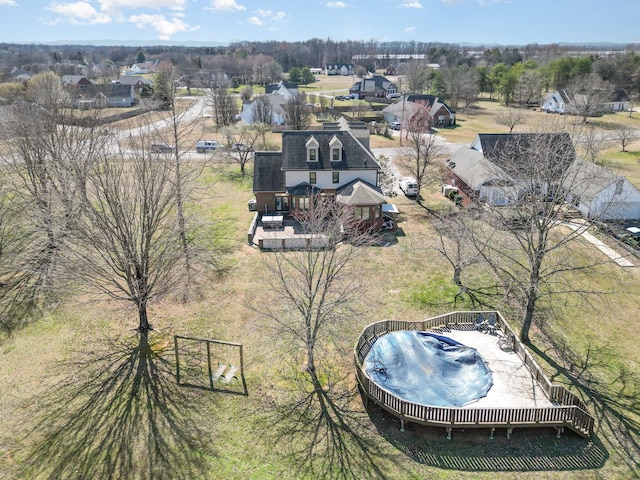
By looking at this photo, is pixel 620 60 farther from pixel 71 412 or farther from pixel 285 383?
pixel 71 412

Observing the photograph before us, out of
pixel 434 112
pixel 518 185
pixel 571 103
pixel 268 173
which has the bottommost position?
pixel 268 173

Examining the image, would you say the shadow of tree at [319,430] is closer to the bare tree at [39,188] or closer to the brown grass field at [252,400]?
the brown grass field at [252,400]

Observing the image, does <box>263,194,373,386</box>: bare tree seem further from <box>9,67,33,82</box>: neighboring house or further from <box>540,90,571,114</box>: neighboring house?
<box>9,67,33,82</box>: neighboring house

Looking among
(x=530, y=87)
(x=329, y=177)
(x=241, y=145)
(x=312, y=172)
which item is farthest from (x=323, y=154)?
(x=530, y=87)

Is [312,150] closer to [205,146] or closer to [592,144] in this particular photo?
[205,146]

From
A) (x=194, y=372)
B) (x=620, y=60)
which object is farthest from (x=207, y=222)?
(x=620, y=60)

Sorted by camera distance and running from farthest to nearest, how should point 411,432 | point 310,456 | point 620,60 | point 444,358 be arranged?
1. point 620,60
2. point 444,358
3. point 411,432
4. point 310,456
